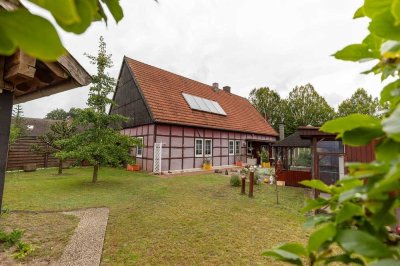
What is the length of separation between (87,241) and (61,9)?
513cm

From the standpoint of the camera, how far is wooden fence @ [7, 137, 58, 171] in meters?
14.4

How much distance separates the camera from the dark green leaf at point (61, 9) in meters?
0.31

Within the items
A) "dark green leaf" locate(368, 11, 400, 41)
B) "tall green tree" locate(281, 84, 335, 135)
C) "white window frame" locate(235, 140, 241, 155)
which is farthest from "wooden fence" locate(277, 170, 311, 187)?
"tall green tree" locate(281, 84, 335, 135)

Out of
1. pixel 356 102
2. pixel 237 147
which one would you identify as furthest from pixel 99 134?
pixel 356 102

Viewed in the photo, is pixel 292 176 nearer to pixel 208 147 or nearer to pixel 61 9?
pixel 208 147

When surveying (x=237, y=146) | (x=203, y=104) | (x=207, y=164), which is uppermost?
(x=203, y=104)

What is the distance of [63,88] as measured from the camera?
3502mm

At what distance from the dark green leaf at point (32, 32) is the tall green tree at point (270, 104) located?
36.4 m

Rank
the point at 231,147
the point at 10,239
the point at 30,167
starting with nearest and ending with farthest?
the point at 10,239 < the point at 30,167 < the point at 231,147

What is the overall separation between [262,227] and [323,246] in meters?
5.42

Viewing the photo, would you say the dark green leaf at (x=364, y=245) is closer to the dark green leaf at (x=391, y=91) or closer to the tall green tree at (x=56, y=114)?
the dark green leaf at (x=391, y=91)

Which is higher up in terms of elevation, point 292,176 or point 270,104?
point 270,104

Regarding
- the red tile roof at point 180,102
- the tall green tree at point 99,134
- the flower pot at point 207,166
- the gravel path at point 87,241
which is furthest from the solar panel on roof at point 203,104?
the gravel path at point 87,241

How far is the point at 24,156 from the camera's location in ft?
49.5
